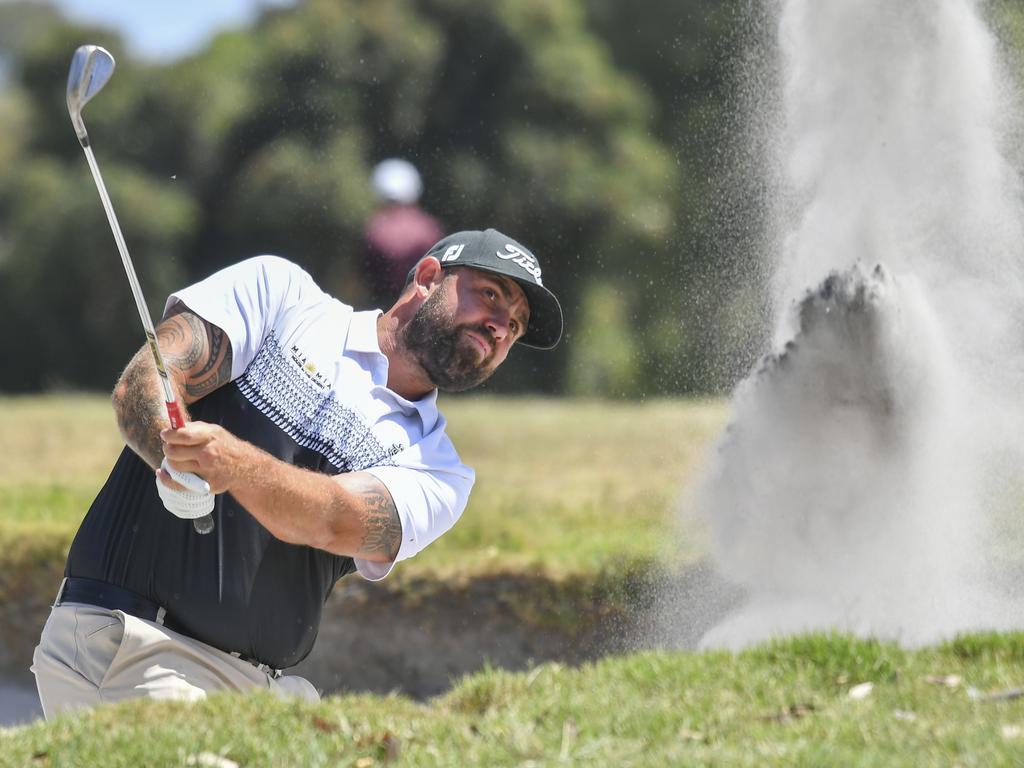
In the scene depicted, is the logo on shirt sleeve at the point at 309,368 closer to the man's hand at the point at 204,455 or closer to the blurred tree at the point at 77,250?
the man's hand at the point at 204,455

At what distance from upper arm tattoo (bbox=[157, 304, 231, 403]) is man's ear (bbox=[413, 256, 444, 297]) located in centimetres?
59

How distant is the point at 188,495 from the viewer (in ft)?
9.94

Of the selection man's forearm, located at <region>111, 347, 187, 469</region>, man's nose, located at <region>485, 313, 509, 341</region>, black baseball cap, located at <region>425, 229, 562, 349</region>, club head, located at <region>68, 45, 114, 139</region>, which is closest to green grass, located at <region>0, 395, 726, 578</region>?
black baseball cap, located at <region>425, 229, 562, 349</region>

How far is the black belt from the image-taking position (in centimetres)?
344

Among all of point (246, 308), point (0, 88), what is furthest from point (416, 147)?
point (246, 308)

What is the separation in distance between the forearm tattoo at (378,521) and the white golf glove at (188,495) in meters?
0.45

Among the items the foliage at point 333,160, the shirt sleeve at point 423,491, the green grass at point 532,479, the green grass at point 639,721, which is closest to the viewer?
the green grass at point 639,721

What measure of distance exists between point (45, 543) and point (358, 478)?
15.7 feet

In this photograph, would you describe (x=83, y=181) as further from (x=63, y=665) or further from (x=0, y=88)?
(x=63, y=665)

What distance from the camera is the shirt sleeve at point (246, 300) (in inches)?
137

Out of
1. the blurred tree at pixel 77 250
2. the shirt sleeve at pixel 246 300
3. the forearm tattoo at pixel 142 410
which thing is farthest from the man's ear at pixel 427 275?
the blurred tree at pixel 77 250

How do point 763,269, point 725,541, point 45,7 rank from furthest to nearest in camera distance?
1. point 45,7
2. point 763,269
3. point 725,541

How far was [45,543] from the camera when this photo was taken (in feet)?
25.3

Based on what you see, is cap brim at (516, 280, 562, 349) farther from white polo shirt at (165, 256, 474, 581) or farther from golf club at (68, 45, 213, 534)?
golf club at (68, 45, 213, 534)
